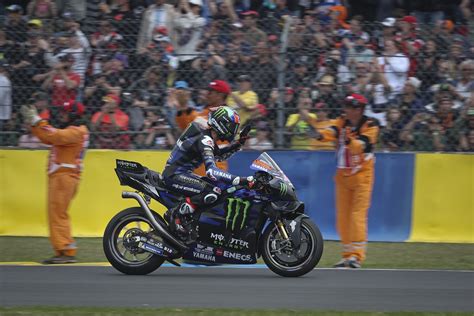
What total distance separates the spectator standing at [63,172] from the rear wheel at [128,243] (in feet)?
4.36

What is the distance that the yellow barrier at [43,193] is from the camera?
38.7 feet

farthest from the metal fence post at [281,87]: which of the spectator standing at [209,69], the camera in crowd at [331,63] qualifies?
the spectator standing at [209,69]

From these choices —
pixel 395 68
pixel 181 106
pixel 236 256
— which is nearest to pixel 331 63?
pixel 395 68

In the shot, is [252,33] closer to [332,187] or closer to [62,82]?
[332,187]

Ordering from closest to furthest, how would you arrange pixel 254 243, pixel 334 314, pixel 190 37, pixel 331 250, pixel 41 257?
pixel 334 314, pixel 254 243, pixel 41 257, pixel 331 250, pixel 190 37

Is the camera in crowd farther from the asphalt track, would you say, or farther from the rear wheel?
the rear wheel

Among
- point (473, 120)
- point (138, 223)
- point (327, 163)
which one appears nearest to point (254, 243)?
point (138, 223)

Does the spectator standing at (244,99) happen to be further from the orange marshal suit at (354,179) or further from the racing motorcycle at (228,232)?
the racing motorcycle at (228,232)

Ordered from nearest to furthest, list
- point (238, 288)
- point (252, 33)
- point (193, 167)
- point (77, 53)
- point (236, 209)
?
point (238, 288)
point (236, 209)
point (193, 167)
point (252, 33)
point (77, 53)

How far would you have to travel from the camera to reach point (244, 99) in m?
11.6

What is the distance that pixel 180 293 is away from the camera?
7648 millimetres

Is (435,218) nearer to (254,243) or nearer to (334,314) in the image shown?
(254,243)

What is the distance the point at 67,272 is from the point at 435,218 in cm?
510

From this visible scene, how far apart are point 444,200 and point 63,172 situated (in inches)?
197
